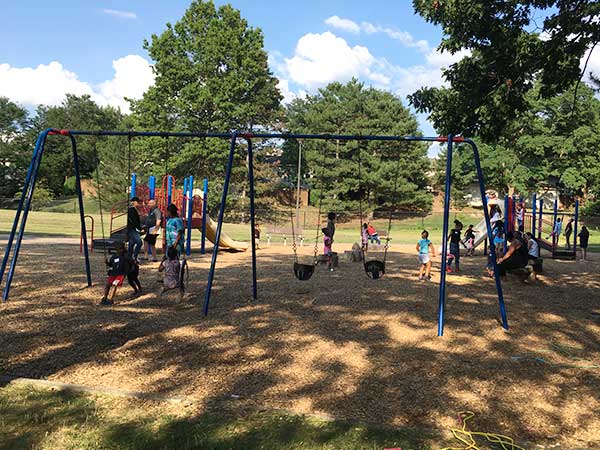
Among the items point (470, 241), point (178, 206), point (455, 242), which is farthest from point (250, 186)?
point (470, 241)

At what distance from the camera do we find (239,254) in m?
18.0

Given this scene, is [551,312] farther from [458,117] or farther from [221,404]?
[221,404]

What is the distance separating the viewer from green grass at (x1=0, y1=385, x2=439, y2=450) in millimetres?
3812

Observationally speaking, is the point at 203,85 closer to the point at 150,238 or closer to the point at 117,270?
the point at 150,238

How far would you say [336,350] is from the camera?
6.31m

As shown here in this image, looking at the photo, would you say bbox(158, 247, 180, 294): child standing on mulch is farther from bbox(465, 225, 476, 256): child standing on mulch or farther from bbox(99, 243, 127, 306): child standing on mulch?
bbox(465, 225, 476, 256): child standing on mulch

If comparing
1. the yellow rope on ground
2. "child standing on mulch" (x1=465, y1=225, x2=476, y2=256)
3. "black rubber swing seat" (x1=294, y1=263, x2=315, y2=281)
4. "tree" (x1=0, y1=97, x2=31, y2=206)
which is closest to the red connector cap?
"black rubber swing seat" (x1=294, y1=263, x2=315, y2=281)

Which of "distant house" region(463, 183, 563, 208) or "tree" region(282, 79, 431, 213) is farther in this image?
"distant house" region(463, 183, 563, 208)

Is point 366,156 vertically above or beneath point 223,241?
above

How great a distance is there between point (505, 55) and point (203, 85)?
4119 centimetres

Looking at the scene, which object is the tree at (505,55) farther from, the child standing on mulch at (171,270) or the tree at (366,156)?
the tree at (366,156)

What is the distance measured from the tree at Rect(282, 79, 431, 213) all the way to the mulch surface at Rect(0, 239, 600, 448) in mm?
40249

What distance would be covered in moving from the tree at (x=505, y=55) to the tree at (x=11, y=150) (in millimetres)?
52044

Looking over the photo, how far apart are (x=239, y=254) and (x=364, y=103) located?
1544 inches
